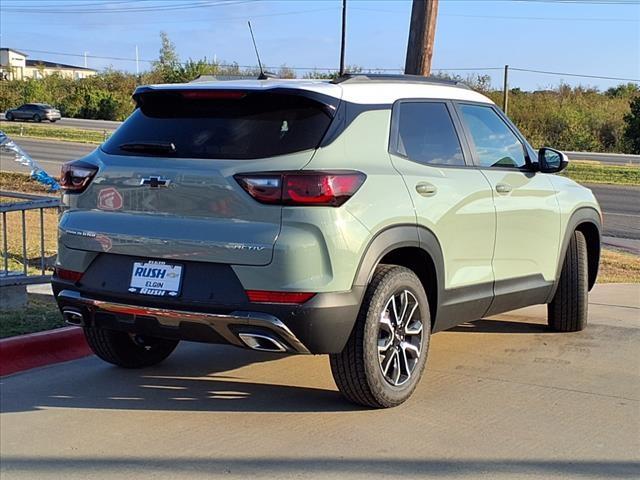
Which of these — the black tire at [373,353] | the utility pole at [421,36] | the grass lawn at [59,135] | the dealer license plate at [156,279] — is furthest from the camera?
the grass lawn at [59,135]

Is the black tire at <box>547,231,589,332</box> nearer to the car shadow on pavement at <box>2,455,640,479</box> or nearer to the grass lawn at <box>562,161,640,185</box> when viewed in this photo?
the car shadow on pavement at <box>2,455,640,479</box>

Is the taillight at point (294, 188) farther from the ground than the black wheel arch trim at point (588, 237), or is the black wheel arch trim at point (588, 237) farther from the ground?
the taillight at point (294, 188)

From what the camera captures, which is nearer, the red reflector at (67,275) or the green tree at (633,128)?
the red reflector at (67,275)

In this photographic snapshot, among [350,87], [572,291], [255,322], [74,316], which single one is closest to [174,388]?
[74,316]

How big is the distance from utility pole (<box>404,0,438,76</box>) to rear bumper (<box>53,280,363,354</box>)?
6864mm

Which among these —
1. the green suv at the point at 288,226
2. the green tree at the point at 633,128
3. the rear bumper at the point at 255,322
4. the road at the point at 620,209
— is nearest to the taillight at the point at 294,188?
the green suv at the point at 288,226

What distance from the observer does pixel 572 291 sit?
6898mm

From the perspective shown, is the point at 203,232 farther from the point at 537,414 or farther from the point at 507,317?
the point at 507,317

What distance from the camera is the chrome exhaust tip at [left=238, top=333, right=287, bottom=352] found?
439 centimetres

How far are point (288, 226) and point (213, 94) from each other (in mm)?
975

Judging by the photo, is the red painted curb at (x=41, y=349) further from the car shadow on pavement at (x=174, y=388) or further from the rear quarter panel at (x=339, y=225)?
→ the rear quarter panel at (x=339, y=225)

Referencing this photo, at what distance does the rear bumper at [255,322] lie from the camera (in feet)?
14.2

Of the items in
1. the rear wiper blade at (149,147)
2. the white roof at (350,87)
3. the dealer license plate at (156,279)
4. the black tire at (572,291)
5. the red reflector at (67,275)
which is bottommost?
the black tire at (572,291)

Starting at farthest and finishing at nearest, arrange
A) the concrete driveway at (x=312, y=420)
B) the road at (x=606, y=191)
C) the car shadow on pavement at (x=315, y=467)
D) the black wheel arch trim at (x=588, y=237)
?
the road at (x=606, y=191) < the black wheel arch trim at (x=588, y=237) < the concrete driveway at (x=312, y=420) < the car shadow on pavement at (x=315, y=467)
